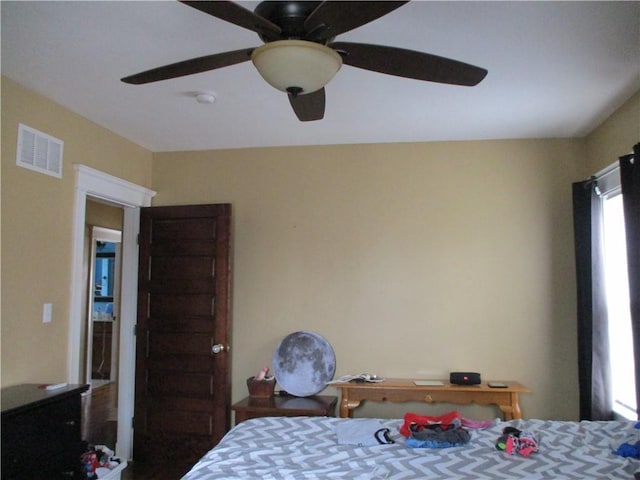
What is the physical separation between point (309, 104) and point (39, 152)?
1796 millimetres

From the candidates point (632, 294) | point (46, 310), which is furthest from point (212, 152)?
point (632, 294)

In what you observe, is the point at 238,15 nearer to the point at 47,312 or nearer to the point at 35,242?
the point at 35,242

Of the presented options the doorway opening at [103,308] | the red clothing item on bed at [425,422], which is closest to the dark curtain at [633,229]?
the red clothing item on bed at [425,422]

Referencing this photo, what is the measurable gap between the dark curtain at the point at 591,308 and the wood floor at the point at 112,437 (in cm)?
286

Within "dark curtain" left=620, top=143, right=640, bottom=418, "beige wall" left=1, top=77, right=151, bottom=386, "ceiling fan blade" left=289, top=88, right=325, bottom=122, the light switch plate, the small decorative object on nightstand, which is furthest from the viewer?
the small decorative object on nightstand

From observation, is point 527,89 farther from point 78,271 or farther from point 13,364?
point 13,364

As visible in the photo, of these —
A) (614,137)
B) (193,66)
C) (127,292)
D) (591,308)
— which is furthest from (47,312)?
(614,137)

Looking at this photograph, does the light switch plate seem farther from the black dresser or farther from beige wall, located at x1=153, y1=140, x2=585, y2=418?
beige wall, located at x1=153, y1=140, x2=585, y2=418

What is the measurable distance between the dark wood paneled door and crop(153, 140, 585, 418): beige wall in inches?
9.3

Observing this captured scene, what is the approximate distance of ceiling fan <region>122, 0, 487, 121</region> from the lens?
4.46 ft

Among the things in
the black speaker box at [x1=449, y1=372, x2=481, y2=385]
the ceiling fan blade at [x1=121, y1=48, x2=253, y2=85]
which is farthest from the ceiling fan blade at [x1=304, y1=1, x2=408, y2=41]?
the black speaker box at [x1=449, y1=372, x2=481, y2=385]

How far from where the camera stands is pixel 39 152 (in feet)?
9.09

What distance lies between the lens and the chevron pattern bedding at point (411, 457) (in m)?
1.88

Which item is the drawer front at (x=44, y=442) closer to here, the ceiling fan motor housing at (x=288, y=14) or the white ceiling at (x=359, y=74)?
the white ceiling at (x=359, y=74)
